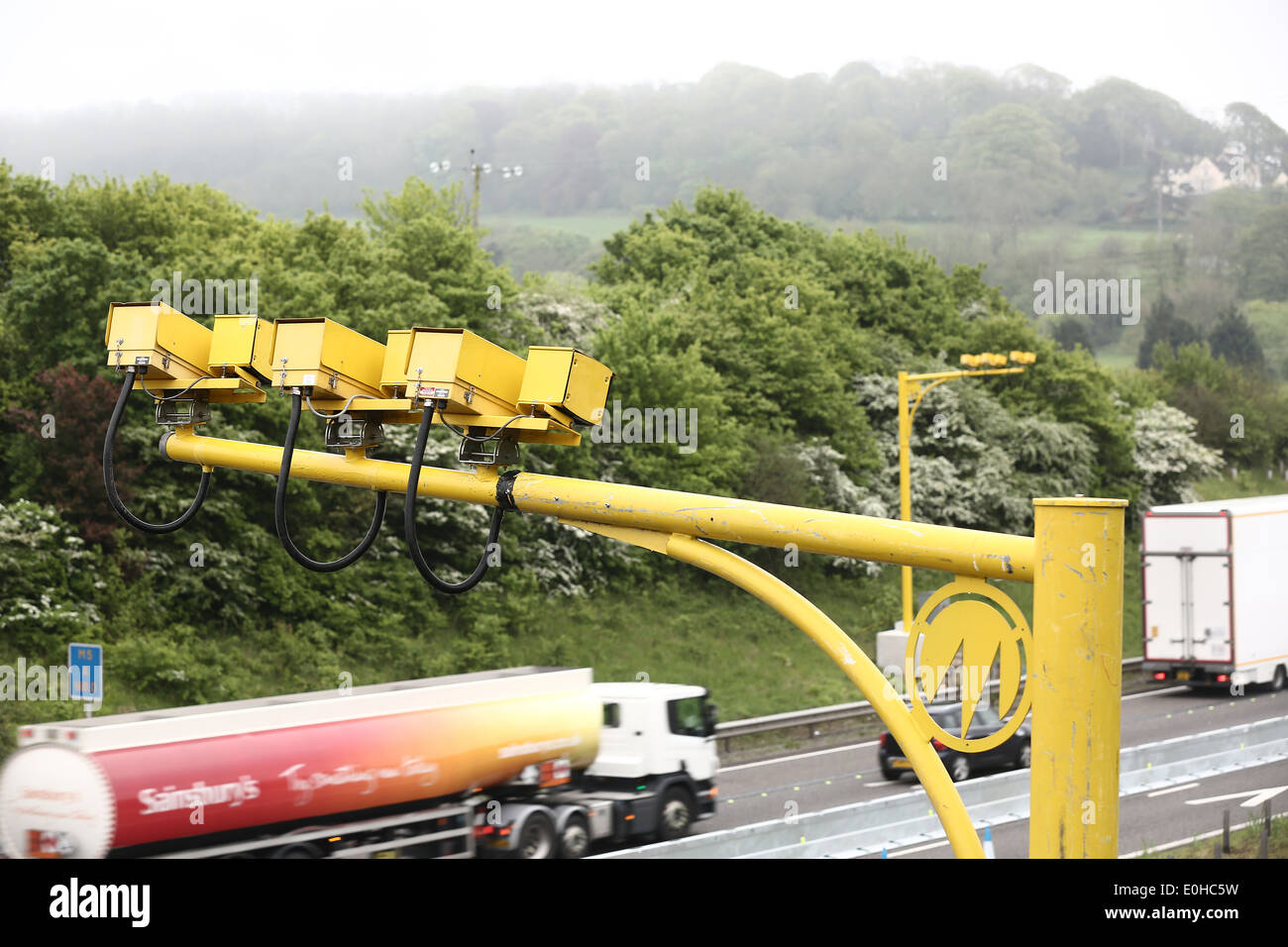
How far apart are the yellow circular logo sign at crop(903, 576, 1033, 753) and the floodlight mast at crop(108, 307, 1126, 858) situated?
0.11 ft

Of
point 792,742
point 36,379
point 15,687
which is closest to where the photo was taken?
point 15,687

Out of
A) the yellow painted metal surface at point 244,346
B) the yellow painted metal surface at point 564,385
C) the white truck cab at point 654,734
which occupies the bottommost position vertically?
the white truck cab at point 654,734

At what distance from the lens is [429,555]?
28.6m

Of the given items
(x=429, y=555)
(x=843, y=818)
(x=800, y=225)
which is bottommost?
(x=843, y=818)

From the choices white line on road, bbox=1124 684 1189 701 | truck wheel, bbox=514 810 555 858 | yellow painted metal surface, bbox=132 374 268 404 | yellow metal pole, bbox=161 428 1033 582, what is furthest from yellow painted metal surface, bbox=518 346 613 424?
white line on road, bbox=1124 684 1189 701

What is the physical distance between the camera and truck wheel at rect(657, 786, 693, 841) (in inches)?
701

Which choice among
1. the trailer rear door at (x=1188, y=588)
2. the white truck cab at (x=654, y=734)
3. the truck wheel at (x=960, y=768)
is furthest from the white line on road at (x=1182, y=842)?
the trailer rear door at (x=1188, y=588)

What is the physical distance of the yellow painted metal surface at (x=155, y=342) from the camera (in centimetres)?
402

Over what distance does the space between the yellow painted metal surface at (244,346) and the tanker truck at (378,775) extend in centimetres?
899

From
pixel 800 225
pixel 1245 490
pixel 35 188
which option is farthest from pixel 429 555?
pixel 1245 490

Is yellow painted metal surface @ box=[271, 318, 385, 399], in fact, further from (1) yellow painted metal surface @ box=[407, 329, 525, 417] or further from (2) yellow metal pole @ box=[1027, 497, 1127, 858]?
(2) yellow metal pole @ box=[1027, 497, 1127, 858]

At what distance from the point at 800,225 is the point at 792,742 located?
37.1m

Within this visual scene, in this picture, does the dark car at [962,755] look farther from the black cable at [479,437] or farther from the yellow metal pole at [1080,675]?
the yellow metal pole at [1080,675]
